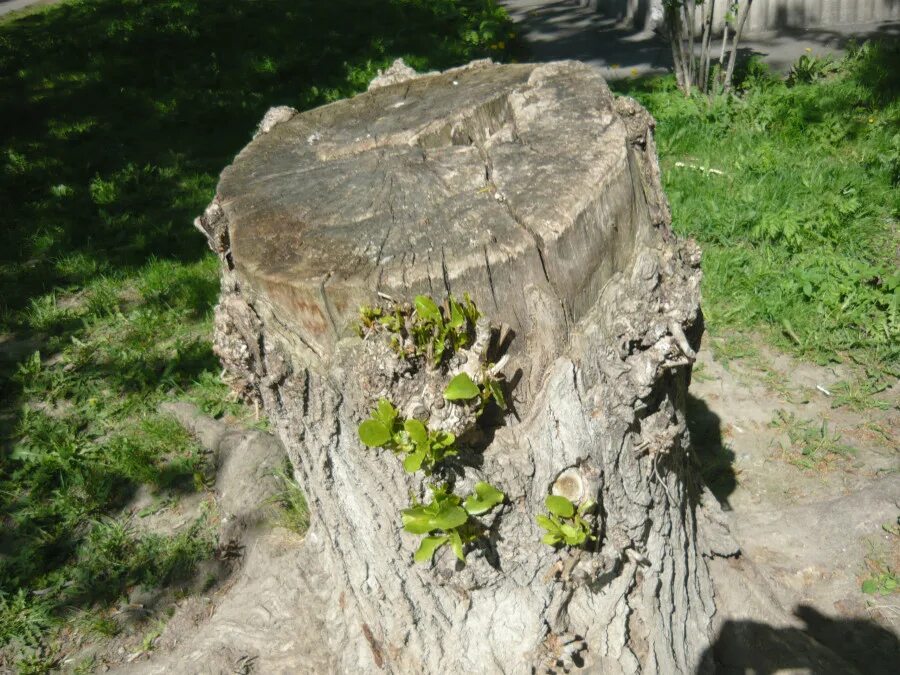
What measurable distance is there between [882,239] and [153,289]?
4.51 m

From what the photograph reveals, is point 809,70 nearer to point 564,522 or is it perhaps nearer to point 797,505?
point 797,505

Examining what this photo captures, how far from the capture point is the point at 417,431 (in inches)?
73.2

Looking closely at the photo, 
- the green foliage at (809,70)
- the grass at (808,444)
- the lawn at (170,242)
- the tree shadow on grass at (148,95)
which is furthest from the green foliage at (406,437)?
the green foliage at (809,70)

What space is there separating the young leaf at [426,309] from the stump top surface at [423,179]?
0.19 feet

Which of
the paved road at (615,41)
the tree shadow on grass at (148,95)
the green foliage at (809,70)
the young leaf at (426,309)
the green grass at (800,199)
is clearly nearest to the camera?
the young leaf at (426,309)

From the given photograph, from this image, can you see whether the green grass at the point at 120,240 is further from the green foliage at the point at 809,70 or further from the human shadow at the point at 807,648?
the green foliage at the point at 809,70

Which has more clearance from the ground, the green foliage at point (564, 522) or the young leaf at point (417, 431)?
the young leaf at point (417, 431)

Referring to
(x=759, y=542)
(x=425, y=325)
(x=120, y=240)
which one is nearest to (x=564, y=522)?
(x=425, y=325)

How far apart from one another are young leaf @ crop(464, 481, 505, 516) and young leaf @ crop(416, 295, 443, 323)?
1.58 feet

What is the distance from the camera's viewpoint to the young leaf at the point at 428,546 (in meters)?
1.97

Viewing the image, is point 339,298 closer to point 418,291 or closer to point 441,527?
point 418,291

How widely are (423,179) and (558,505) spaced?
3.16 feet

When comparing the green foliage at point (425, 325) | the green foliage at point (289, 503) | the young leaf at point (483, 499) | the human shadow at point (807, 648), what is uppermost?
the green foliage at point (425, 325)

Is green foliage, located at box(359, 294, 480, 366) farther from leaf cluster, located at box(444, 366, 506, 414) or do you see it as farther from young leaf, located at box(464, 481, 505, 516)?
young leaf, located at box(464, 481, 505, 516)
